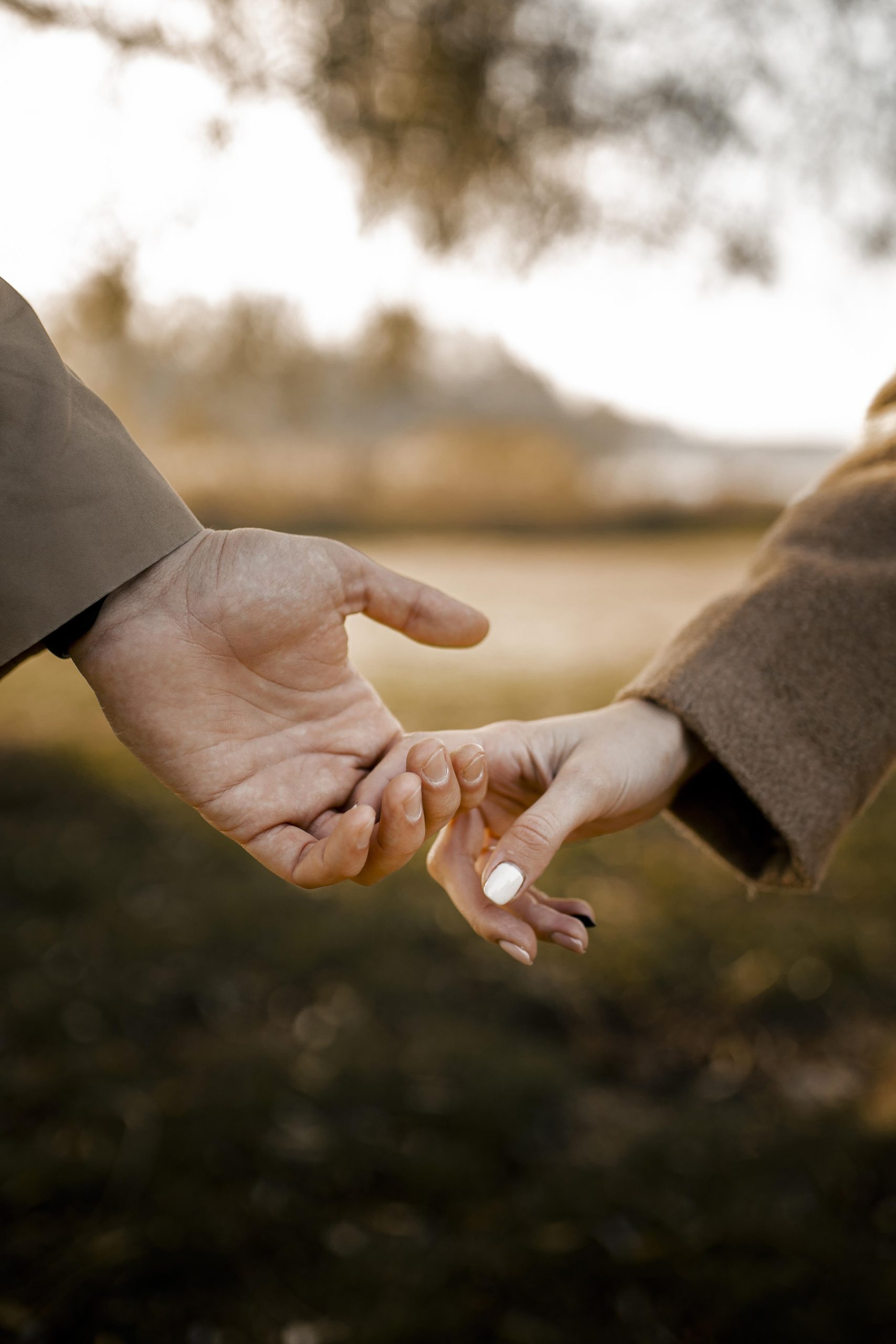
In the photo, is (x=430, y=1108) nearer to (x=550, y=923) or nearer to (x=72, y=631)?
(x=550, y=923)

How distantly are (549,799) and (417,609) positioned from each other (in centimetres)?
33

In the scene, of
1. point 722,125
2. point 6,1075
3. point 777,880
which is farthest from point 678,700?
point 6,1075

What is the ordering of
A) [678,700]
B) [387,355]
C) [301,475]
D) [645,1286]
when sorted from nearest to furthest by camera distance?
[678,700], [645,1286], [387,355], [301,475]

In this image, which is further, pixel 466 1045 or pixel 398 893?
pixel 398 893

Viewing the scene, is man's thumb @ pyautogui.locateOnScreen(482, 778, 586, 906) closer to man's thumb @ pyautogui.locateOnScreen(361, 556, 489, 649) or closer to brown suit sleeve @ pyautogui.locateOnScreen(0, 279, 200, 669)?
man's thumb @ pyautogui.locateOnScreen(361, 556, 489, 649)

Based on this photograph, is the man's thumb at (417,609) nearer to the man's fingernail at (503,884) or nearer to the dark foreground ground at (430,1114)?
the man's fingernail at (503,884)

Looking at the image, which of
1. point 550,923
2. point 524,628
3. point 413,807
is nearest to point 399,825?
point 413,807

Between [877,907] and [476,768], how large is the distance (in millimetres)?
2968

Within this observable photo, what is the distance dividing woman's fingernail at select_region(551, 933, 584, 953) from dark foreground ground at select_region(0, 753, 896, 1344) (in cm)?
113

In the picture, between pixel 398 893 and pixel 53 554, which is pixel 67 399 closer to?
pixel 53 554

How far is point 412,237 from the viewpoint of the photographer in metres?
2.72

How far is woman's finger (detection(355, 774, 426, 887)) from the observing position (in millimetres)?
1188

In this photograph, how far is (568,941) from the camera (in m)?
1.25

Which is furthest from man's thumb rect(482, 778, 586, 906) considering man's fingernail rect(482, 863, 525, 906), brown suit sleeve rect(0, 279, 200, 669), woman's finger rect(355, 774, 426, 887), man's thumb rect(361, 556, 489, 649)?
brown suit sleeve rect(0, 279, 200, 669)
